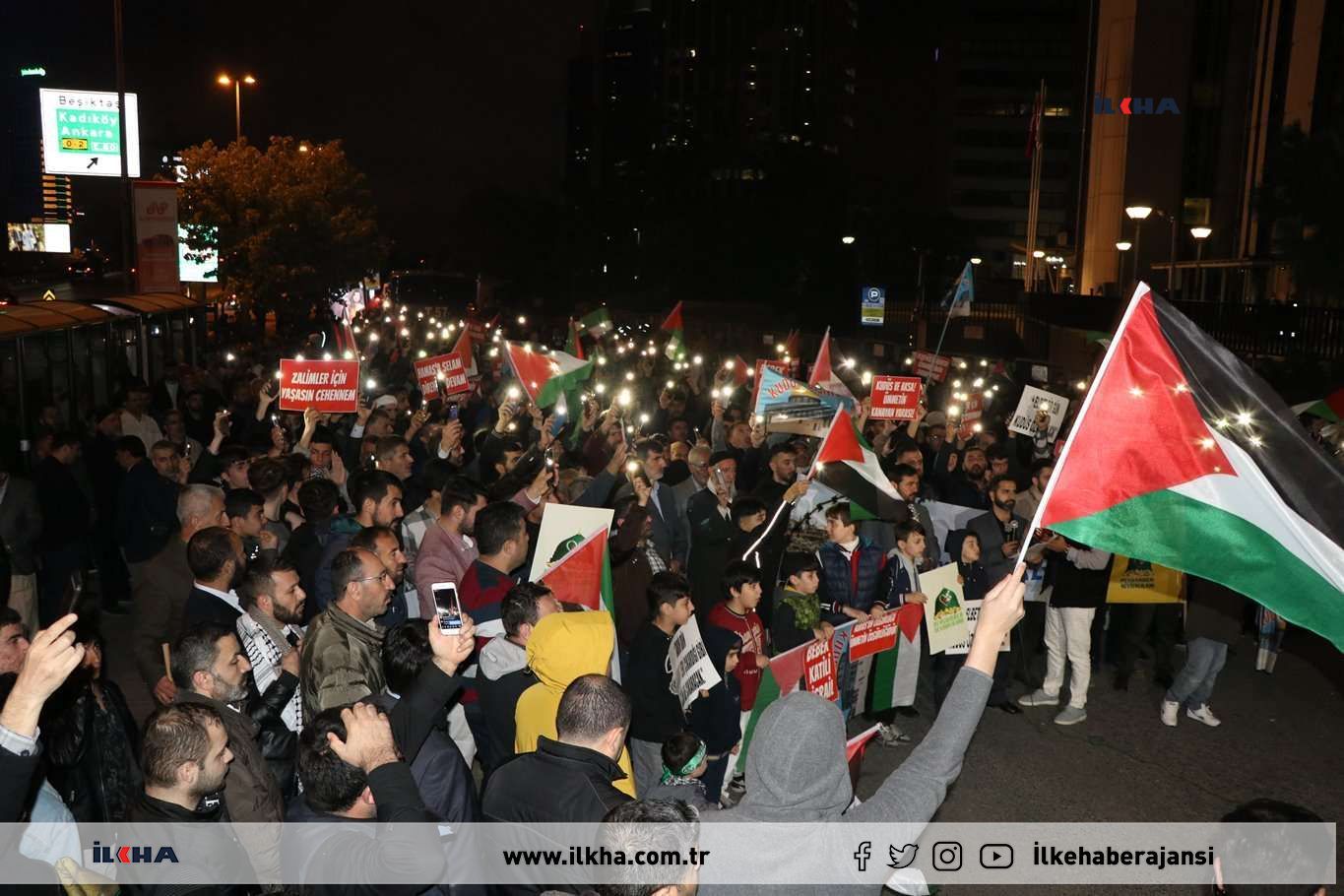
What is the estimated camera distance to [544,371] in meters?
13.3

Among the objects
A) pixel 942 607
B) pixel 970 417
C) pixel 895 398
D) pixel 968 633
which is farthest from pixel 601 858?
pixel 970 417

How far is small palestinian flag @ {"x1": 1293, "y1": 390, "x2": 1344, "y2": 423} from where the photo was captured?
10.9 m

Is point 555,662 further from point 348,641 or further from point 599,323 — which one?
point 599,323

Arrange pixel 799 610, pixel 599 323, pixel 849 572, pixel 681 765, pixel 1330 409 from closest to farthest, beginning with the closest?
pixel 681 765
pixel 799 610
pixel 849 572
pixel 1330 409
pixel 599 323

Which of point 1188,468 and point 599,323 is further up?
point 1188,468

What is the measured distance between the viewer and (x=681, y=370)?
21703mm

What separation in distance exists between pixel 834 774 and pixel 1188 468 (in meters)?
1.89

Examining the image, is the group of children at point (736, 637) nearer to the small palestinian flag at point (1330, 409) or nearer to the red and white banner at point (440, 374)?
the small palestinian flag at point (1330, 409)

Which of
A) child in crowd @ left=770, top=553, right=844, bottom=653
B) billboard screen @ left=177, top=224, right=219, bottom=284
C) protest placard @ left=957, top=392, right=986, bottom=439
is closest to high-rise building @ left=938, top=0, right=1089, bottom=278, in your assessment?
billboard screen @ left=177, top=224, right=219, bottom=284

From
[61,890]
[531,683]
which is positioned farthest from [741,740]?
[61,890]

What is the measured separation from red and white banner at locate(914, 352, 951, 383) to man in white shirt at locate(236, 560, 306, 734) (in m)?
Result: 13.6

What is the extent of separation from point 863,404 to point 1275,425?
11.4m

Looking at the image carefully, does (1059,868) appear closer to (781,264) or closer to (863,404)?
(863,404)

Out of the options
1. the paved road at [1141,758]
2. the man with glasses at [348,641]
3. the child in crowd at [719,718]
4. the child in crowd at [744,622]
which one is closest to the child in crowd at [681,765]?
the child in crowd at [719,718]
